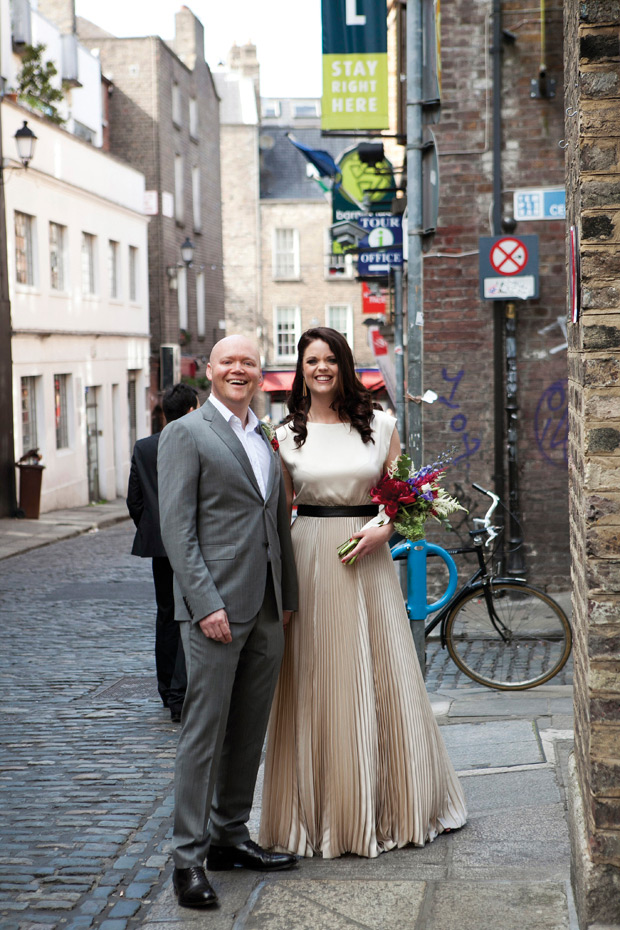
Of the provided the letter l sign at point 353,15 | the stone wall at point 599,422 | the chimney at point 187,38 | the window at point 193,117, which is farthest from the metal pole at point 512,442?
the chimney at point 187,38

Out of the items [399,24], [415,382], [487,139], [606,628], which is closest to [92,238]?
[399,24]

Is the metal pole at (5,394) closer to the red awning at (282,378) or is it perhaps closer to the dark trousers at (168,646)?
the dark trousers at (168,646)

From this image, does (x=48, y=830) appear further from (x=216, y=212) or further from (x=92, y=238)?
(x=216, y=212)

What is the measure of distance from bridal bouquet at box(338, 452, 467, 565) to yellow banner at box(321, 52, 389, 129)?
8.42 meters

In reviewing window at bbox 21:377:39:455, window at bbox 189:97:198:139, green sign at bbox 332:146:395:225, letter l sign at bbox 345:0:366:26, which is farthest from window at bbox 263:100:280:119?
letter l sign at bbox 345:0:366:26

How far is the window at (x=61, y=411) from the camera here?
24.1m

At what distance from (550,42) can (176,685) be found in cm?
688

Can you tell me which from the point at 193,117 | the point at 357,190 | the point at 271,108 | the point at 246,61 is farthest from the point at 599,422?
the point at 271,108

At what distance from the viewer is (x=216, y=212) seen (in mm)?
41438

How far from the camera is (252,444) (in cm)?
413

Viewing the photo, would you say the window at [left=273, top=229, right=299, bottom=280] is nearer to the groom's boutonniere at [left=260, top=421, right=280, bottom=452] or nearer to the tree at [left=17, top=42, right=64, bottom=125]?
the tree at [left=17, top=42, right=64, bottom=125]

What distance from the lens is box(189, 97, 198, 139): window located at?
3828cm

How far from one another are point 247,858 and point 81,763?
6.76ft

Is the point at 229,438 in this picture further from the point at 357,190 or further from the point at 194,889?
the point at 357,190
